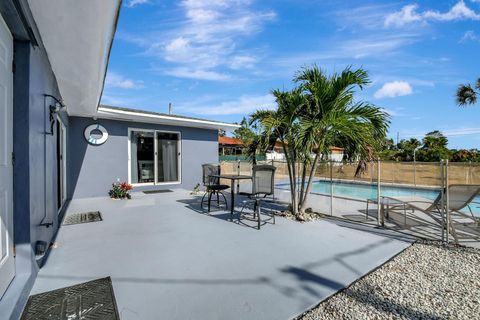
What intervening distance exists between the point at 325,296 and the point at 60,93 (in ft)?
18.6

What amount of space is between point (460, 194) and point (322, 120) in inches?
98.3

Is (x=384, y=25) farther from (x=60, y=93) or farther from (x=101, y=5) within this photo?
(x=60, y=93)

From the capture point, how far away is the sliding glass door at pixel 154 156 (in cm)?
818

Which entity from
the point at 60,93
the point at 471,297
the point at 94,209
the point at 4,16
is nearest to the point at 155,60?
the point at 60,93

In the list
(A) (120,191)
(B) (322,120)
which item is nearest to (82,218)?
(A) (120,191)

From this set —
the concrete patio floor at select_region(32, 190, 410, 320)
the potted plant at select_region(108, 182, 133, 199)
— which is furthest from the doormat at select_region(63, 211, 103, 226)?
the potted plant at select_region(108, 182, 133, 199)

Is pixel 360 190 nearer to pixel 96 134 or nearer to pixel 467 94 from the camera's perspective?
pixel 96 134

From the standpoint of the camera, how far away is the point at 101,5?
6.98ft

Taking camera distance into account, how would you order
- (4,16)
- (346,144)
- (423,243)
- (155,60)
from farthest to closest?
(155,60), (346,144), (423,243), (4,16)

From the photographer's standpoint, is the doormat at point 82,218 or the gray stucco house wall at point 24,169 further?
Result: the doormat at point 82,218

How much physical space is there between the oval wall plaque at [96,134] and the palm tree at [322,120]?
515 cm

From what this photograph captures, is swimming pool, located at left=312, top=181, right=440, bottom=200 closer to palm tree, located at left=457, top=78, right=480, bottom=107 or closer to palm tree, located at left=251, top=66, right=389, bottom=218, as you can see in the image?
palm tree, located at left=251, top=66, right=389, bottom=218

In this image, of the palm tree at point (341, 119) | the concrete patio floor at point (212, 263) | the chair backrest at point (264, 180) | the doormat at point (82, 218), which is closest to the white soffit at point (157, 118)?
the doormat at point (82, 218)

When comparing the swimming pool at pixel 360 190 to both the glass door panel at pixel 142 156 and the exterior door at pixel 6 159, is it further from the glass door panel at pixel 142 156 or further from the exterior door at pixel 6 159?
the exterior door at pixel 6 159
